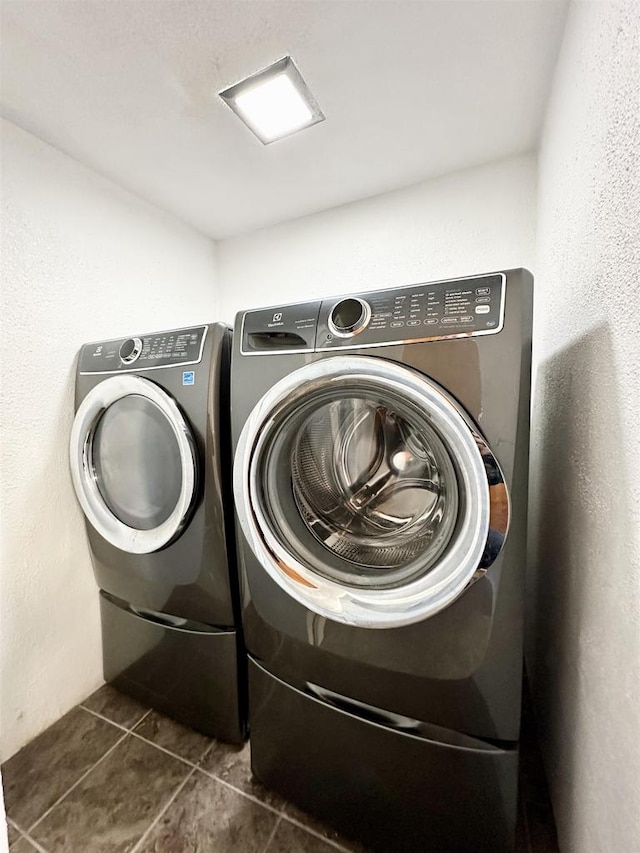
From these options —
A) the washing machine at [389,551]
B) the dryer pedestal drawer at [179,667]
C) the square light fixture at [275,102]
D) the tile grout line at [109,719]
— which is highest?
the square light fixture at [275,102]

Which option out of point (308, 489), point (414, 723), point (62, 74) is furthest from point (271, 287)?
point (414, 723)

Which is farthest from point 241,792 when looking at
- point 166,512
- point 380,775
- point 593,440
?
point 593,440

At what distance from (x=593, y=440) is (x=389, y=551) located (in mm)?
477

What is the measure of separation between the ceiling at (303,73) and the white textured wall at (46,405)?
182mm

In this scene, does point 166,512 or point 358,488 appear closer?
point 358,488

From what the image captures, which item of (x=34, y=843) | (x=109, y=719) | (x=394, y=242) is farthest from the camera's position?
(x=394, y=242)

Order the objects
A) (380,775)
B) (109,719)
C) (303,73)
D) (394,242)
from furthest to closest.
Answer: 1. (394,242)
2. (109,719)
3. (303,73)
4. (380,775)

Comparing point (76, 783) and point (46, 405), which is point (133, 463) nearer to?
point (46, 405)

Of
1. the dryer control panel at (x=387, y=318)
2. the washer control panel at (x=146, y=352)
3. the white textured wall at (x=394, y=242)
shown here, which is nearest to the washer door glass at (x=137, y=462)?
the washer control panel at (x=146, y=352)

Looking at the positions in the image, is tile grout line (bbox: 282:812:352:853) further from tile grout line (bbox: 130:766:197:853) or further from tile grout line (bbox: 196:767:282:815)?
tile grout line (bbox: 130:766:197:853)

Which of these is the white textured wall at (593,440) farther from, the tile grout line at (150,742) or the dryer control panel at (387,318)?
the tile grout line at (150,742)

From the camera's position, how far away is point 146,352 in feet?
3.76

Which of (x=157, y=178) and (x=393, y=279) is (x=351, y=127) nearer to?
(x=393, y=279)

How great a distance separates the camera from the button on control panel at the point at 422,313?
0.69 meters
